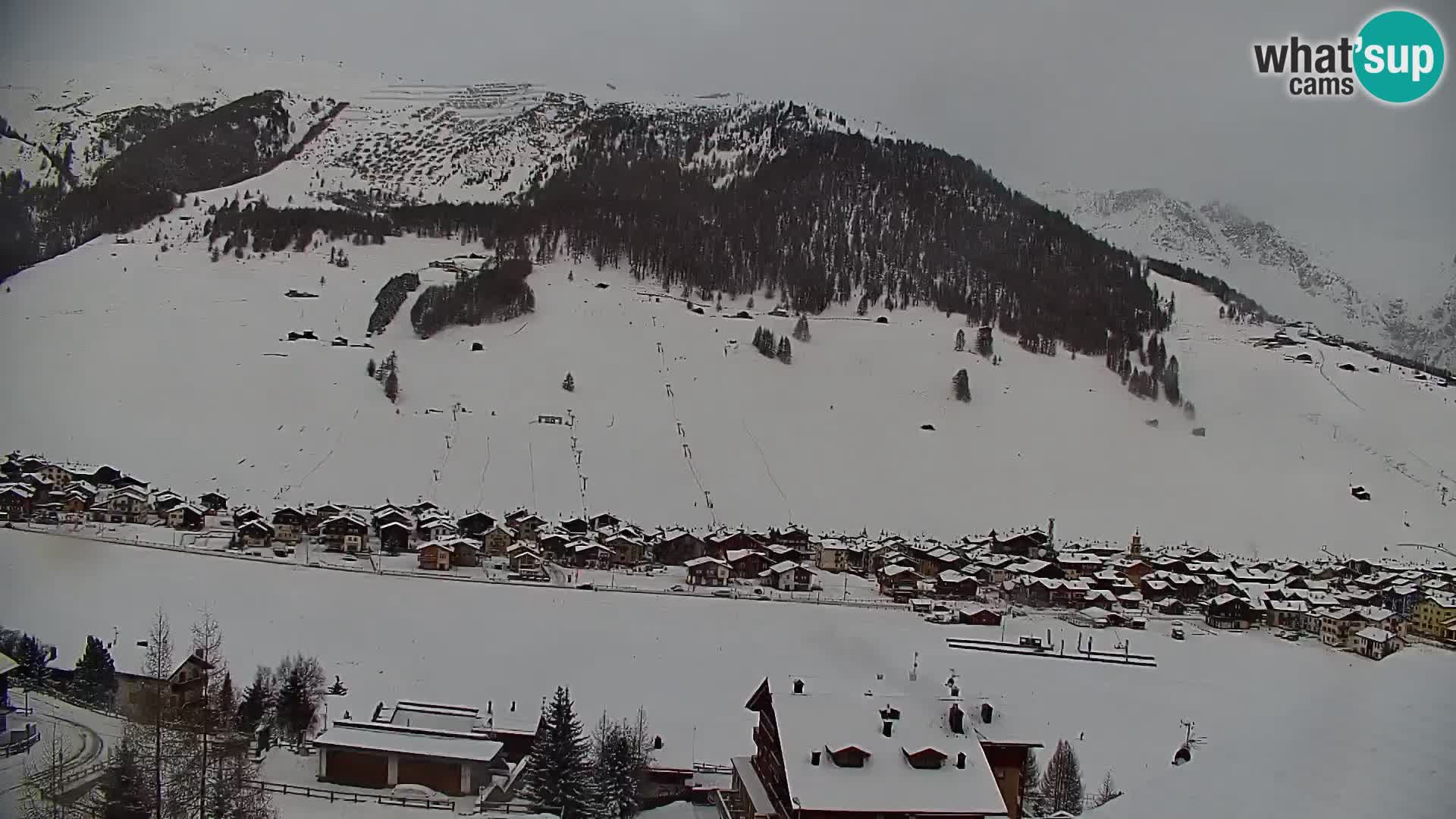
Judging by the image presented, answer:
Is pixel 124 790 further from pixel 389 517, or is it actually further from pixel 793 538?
pixel 793 538

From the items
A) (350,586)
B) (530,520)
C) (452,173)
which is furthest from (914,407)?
(452,173)

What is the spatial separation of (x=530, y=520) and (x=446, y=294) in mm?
16818

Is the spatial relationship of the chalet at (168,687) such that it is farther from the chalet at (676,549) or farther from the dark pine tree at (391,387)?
the dark pine tree at (391,387)

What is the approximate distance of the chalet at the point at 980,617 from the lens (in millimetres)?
16109

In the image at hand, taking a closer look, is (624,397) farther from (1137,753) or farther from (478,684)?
(1137,753)

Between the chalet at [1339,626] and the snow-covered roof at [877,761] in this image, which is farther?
the chalet at [1339,626]

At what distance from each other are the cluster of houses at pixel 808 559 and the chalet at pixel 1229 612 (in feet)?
0.08

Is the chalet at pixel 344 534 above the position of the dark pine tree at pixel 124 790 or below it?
above

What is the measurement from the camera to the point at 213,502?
20156mm

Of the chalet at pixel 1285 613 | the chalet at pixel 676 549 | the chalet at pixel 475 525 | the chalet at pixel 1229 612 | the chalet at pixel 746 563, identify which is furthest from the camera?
the chalet at pixel 676 549

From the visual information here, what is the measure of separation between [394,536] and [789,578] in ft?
25.3

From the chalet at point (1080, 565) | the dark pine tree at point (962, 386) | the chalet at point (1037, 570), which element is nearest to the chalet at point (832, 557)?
the chalet at point (1037, 570)

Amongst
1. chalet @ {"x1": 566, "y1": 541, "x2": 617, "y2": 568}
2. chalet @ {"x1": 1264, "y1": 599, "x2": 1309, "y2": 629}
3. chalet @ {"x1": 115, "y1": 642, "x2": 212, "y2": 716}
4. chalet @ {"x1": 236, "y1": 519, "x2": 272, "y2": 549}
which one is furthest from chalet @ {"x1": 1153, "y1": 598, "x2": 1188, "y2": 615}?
chalet @ {"x1": 236, "y1": 519, "x2": 272, "y2": 549}

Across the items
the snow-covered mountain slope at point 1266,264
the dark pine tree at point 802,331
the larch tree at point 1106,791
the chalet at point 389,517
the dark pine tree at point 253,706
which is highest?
the snow-covered mountain slope at point 1266,264
